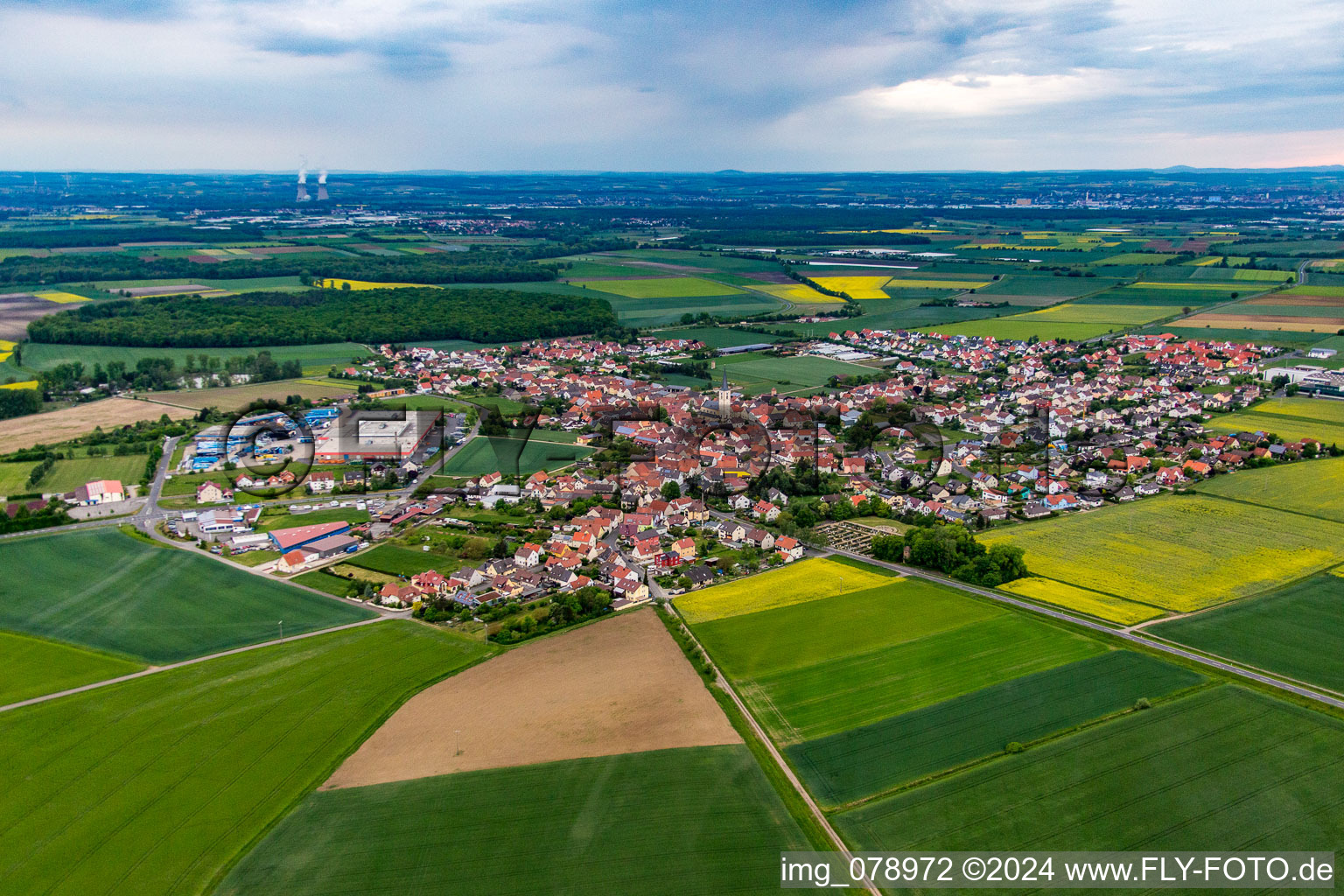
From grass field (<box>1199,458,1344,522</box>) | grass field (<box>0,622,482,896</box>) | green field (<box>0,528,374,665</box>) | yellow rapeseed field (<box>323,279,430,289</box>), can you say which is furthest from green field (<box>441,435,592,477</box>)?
yellow rapeseed field (<box>323,279,430,289</box>)

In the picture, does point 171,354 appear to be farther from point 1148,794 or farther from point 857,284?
point 857,284

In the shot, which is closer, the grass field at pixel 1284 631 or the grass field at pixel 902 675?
the grass field at pixel 902 675

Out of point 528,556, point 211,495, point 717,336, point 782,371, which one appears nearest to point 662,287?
point 717,336

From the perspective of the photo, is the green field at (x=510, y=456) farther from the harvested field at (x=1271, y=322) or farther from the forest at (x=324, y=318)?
the harvested field at (x=1271, y=322)

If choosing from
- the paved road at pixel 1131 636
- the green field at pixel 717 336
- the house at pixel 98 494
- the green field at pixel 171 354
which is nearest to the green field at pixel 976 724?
the paved road at pixel 1131 636

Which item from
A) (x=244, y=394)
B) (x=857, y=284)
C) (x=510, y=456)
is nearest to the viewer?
(x=510, y=456)

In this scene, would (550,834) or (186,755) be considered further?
(186,755)

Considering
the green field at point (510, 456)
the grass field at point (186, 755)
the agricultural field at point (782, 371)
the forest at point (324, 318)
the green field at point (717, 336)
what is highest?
the forest at point (324, 318)

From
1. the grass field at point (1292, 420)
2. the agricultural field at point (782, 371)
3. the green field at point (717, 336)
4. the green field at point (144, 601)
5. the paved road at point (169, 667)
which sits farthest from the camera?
the green field at point (717, 336)

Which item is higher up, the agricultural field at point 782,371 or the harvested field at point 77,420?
the agricultural field at point 782,371
